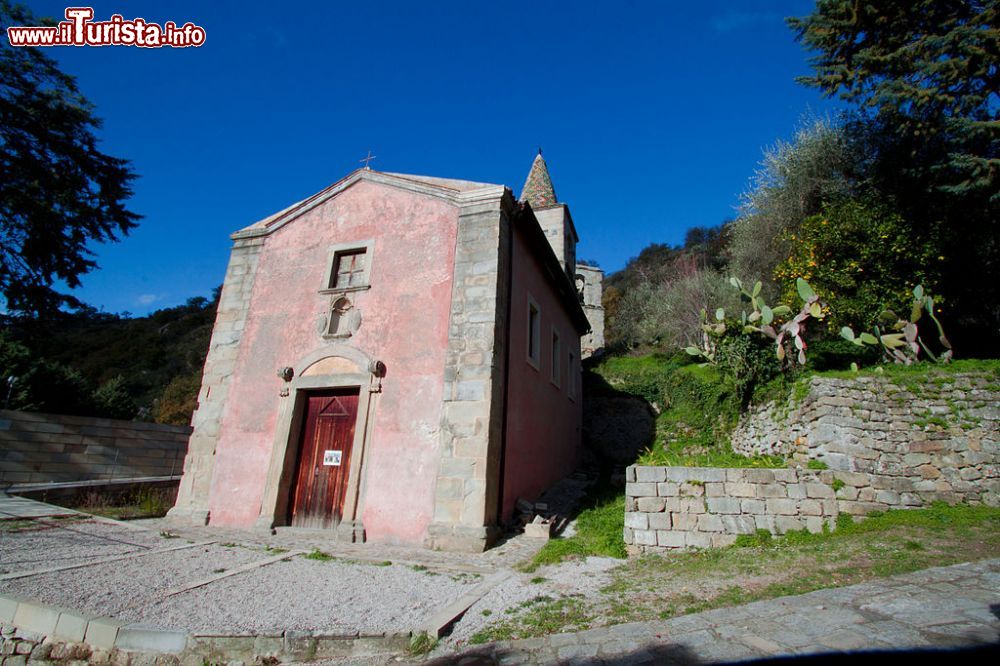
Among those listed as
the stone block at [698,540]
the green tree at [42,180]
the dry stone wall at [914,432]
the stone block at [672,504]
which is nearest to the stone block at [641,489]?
the stone block at [672,504]

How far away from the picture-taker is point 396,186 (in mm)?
9609

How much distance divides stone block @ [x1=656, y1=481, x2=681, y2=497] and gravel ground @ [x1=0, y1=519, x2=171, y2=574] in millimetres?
7049

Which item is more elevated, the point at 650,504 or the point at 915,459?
the point at 915,459

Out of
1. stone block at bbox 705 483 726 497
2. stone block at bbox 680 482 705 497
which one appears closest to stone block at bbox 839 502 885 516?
stone block at bbox 705 483 726 497

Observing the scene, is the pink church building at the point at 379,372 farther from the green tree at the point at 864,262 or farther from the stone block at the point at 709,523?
the green tree at the point at 864,262

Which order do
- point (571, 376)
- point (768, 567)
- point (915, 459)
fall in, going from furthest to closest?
1. point (571, 376)
2. point (915, 459)
3. point (768, 567)

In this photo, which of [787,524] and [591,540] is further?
[591,540]

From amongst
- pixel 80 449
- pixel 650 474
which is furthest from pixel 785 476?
pixel 80 449

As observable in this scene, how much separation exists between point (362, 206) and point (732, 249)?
57.7ft

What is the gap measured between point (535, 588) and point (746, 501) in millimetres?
3688

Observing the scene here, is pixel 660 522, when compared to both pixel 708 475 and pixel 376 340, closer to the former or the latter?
pixel 708 475

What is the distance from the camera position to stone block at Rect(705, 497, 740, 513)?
6.85 metres

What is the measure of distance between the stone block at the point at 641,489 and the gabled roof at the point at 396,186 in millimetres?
5453

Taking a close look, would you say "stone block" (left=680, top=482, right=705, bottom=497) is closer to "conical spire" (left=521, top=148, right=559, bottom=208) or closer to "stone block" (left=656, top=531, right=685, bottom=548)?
"stone block" (left=656, top=531, right=685, bottom=548)
